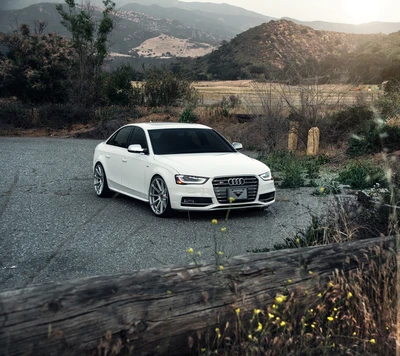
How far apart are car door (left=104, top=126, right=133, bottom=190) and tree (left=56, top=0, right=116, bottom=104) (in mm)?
20606

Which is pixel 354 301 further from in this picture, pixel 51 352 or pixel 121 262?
pixel 121 262

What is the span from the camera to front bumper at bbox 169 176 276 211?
10.3m

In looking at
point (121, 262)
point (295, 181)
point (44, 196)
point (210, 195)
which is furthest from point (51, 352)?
point (295, 181)

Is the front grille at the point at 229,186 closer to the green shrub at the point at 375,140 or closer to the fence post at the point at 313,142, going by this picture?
the green shrub at the point at 375,140

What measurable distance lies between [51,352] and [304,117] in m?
17.3

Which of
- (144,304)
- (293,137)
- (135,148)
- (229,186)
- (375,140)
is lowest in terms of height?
(293,137)

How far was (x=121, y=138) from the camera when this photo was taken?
41.5 ft

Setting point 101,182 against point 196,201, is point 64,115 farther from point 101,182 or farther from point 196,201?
point 196,201

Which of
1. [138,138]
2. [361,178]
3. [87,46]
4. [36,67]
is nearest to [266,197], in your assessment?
[138,138]

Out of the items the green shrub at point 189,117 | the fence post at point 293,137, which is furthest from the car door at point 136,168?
the green shrub at point 189,117

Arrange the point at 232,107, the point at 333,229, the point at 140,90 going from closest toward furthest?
the point at 333,229 → the point at 232,107 → the point at 140,90

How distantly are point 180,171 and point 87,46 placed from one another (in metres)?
25.0

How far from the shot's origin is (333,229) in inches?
287

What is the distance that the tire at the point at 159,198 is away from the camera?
34.8 feet
